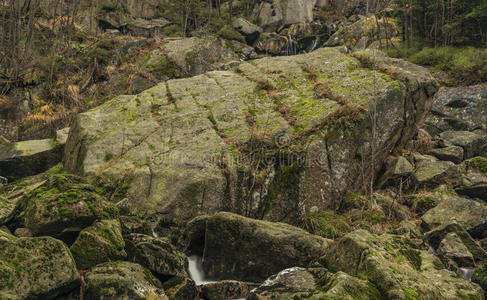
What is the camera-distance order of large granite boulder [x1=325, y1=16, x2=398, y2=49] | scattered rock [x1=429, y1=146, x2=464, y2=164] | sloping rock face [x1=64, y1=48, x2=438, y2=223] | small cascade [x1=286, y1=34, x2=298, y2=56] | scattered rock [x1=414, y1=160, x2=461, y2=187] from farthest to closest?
small cascade [x1=286, y1=34, x2=298, y2=56]
large granite boulder [x1=325, y1=16, x2=398, y2=49]
scattered rock [x1=429, y1=146, x2=464, y2=164]
scattered rock [x1=414, y1=160, x2=461, y2=187]
sloping rock face [x1=64, y1=48, x2=438, y2=223]

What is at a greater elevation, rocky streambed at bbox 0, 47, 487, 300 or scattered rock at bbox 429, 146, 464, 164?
rocky streambed at bbox 0, 47, 487, 300

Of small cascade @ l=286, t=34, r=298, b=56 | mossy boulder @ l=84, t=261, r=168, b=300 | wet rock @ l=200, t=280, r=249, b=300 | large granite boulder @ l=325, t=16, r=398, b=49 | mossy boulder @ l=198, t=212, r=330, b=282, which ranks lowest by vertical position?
wet rock @ l=200, t=280, r=249, b=300

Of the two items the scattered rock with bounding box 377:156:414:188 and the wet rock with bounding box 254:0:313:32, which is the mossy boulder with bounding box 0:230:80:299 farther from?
the wet rock with bounding box 254:0:313:32

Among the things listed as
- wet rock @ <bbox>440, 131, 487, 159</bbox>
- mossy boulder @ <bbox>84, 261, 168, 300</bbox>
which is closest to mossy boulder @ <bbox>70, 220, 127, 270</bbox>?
mossy boulder @ <bbox>84, 261, 168, 300</bbox>

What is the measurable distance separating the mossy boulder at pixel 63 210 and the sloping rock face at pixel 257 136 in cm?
180

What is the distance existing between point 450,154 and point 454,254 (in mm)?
6089

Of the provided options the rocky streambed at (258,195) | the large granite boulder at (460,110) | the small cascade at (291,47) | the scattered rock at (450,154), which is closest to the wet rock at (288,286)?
the rocky streambed at (258,195)

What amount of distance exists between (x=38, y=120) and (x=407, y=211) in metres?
13.4

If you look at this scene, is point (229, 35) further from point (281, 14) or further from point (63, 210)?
point (63, 210)

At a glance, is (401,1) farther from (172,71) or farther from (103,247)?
(103,247)

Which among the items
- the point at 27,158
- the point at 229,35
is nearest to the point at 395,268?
the point at 27,158

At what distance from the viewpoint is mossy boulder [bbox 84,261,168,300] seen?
4484 millimetres

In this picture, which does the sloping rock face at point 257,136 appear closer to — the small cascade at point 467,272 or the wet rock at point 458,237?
the wet rock at point 458,237

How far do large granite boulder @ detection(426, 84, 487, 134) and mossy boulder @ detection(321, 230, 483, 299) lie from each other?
11295 millimetres
